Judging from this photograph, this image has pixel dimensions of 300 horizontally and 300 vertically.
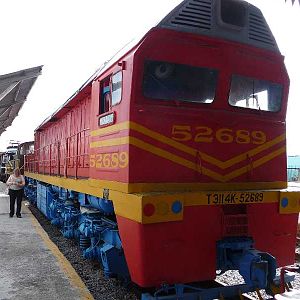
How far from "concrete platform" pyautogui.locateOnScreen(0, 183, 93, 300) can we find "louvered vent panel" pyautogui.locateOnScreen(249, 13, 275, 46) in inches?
152

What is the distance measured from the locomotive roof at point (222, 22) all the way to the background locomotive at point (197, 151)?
1 cm

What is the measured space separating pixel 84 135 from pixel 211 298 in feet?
13.0

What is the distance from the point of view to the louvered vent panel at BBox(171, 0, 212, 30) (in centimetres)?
414

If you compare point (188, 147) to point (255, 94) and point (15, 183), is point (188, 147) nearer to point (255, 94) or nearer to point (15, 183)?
point (255, 94)

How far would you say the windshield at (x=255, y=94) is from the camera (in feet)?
14.9

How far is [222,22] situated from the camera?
4.29 metres

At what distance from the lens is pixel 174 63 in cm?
413

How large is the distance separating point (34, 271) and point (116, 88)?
129 inches

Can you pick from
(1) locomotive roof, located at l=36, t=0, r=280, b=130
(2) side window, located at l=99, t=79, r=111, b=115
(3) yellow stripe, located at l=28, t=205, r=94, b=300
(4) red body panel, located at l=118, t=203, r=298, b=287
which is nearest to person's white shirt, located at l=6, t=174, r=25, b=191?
(3) yellow stripe, located at l=28, t=205, r=94, b=300

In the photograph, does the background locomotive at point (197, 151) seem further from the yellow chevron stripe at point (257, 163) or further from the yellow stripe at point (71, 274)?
the yellow stripe at point (71, 274)

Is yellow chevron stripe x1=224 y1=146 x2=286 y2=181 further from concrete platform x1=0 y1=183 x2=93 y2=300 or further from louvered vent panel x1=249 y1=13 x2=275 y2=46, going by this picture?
concrete platform x1=0 y1=183 x2=93 y2=300

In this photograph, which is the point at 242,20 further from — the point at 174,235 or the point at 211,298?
the point at 211,298

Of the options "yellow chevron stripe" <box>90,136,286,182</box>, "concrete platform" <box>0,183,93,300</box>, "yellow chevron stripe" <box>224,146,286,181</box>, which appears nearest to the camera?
"yellow chevron stripe" <box>90,136,286,182</box>

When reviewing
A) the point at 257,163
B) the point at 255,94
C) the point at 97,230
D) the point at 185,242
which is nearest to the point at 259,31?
the point at 255,94
